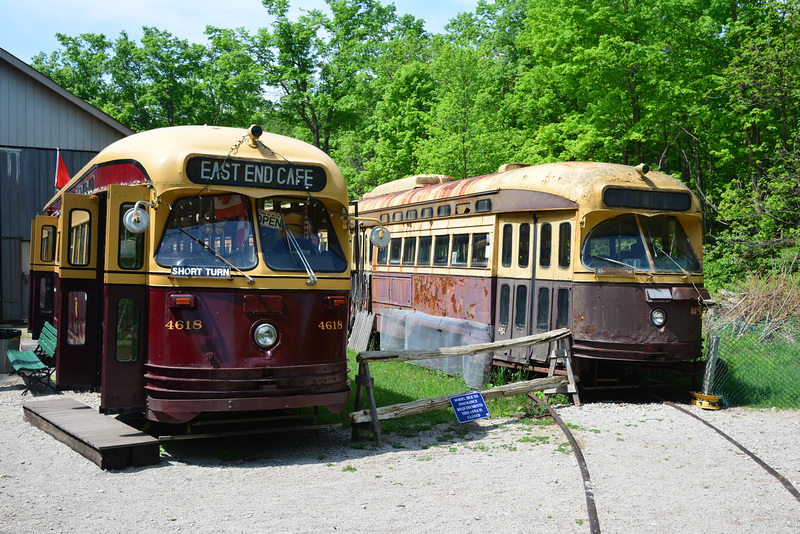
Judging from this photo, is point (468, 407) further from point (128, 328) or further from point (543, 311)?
point (128, 328)

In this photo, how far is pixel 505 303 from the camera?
39.2ft

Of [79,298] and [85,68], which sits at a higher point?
[85,68]

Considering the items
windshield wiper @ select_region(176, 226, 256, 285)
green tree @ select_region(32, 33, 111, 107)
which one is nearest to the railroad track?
windshield wiper @ select_region(176, 226, 256, 285)

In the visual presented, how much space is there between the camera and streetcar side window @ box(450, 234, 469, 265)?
13.0m

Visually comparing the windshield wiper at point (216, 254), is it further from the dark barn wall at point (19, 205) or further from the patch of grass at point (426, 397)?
the dark barn wall at point (19, 205)

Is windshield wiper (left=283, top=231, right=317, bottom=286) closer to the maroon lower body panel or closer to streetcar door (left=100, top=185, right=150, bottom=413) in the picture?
the maroon lower body panel

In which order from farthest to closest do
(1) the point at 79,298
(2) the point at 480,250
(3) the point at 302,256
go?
(2) the point at 480,250 → (1) the point at 79,298 → (3) the point at 302,256

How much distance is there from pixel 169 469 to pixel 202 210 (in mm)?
2528

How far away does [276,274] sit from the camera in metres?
7.45

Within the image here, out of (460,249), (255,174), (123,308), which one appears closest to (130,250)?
(123,308)

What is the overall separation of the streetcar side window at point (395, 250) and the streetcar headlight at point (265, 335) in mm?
8751

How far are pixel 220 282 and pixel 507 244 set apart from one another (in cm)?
585

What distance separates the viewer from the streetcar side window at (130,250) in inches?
290

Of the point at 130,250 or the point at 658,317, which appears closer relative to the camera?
the point at 130,250
